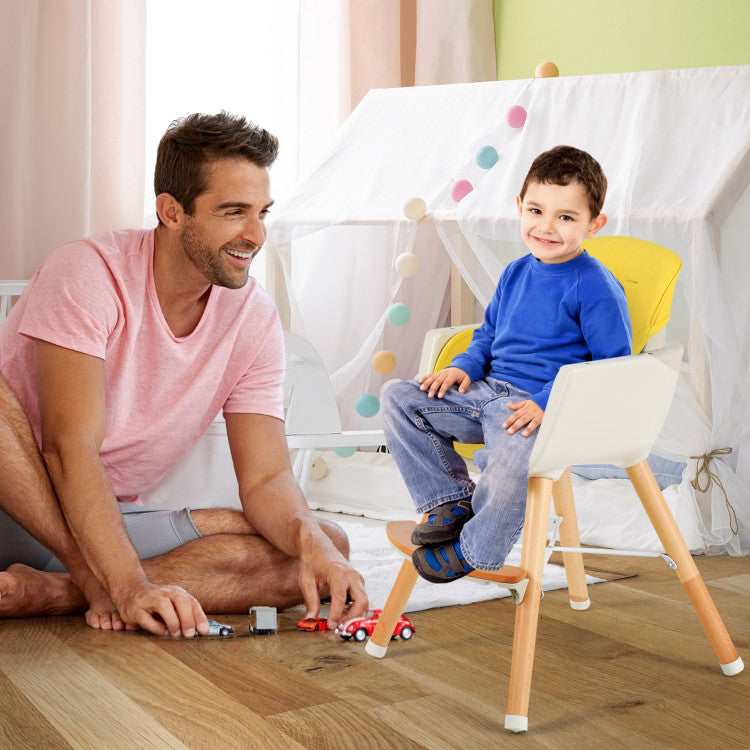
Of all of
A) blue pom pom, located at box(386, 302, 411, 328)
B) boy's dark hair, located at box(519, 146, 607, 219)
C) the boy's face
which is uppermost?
boy's dark hair, located at box(519, 146, 607, 219)

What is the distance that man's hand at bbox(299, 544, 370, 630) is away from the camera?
61.3 inches

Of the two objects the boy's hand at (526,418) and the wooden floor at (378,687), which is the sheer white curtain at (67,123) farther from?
the boy's hand at (526,418)

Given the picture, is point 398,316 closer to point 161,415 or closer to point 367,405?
point 367,405

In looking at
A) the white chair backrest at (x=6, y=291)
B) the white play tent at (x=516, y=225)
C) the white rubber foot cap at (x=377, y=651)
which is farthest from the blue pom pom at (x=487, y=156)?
the white rubber foot cap at (x=377, y=651)

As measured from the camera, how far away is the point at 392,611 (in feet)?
5.10

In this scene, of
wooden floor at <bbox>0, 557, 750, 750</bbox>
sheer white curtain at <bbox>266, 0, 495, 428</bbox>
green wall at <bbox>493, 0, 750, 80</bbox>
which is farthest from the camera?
green wall at <bbox>493, 0, 750, 80</bbox>

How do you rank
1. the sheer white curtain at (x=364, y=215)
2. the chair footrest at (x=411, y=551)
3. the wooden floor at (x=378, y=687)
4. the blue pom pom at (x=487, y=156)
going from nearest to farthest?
the wooden floor at (x=378, y=687) → the chair footrest at (x=411, y=551) → the blue pom pom at (x=487, y=156) → the sheer white curtain at (x=364, y=215)

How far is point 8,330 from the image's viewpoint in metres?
1.74

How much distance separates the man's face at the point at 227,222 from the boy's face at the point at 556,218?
0.44 metres

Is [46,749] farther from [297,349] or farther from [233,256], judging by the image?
[297,349]

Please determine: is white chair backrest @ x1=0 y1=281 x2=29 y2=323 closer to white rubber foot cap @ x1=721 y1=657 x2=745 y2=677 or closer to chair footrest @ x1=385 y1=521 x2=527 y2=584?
chair footrest @ x1=385 y1=521 x2=527 y2=584

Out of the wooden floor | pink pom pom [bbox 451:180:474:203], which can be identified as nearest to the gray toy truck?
the wooden floor

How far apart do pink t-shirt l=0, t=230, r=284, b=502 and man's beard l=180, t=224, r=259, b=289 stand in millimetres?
80

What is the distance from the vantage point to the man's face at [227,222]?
1.69 metres
